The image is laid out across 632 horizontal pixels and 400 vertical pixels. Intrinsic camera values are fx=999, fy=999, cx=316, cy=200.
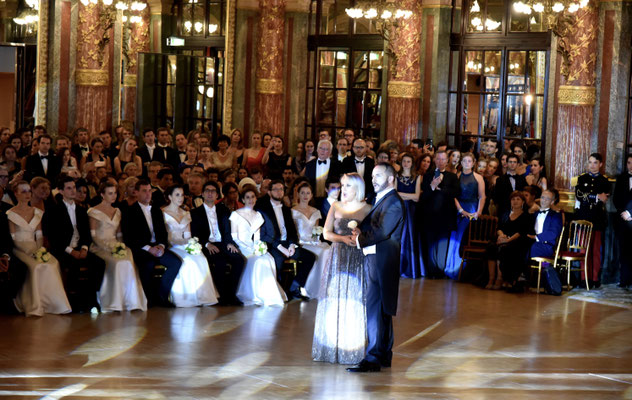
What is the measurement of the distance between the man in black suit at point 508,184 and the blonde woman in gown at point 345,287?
188 inches

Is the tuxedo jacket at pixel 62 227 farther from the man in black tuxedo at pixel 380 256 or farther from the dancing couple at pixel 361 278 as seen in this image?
the man in black tuxedo at pixel 380 256

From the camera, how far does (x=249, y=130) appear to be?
17.3 metres

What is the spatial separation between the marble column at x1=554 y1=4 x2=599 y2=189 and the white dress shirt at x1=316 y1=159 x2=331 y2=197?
307 centimetres

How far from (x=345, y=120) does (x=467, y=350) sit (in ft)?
29.8

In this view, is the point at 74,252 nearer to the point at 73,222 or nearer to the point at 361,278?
the point at 73,222

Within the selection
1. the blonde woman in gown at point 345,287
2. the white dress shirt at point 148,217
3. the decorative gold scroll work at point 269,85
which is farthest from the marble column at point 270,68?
the blonde woman in gown at point 345,287

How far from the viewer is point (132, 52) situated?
19.9 m

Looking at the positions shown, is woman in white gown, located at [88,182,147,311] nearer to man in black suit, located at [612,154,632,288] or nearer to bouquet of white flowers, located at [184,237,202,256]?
bouquet of white flowers, located at [184,237,202,256]

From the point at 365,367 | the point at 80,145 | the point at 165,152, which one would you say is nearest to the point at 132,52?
the point at 80,145

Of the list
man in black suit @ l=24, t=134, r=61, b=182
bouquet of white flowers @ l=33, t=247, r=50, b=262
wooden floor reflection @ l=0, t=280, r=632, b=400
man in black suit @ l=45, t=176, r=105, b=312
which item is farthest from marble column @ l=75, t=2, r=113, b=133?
wooden floor reflection @ l=0, t=280, r=632, b=400

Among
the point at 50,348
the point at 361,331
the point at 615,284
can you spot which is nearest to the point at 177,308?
the point at 50,348

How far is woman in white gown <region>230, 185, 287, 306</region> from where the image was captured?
31.9 ft

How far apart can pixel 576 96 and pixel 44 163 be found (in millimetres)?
6561

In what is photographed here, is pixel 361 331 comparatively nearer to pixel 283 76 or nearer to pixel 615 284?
pixel 615 284
